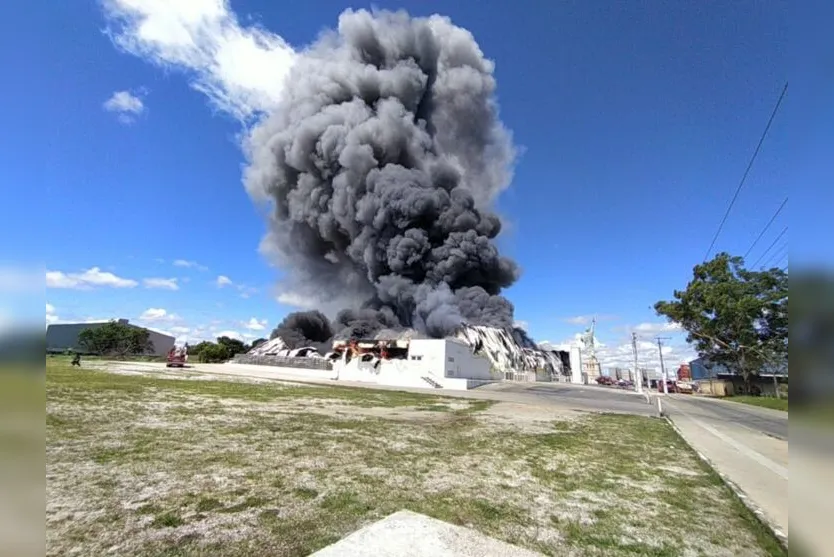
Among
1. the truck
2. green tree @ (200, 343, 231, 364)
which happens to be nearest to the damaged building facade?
the truck

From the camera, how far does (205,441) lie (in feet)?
24.2

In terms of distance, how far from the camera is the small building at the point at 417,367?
37.7 m

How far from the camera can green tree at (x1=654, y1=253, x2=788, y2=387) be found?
35.2m

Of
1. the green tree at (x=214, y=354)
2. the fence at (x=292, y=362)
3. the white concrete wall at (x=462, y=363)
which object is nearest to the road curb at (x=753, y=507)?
the white concrete wall at (x=462, y=363)

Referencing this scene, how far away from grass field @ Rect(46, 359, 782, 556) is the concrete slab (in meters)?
0.26

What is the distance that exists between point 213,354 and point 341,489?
7020cm

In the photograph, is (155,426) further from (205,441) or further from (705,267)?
(705,267)

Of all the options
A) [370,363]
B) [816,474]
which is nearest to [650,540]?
[816,474]

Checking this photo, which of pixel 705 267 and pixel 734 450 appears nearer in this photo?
pixel 734 450

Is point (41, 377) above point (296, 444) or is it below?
above

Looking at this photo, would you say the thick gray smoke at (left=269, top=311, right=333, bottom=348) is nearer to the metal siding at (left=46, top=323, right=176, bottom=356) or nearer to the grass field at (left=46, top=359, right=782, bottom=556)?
the metal siding at (left=46, top=323, right=176, bottom=356)

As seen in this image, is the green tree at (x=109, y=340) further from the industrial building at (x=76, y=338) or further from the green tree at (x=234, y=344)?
the green tree at (x=234, y=344)

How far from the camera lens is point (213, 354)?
66.7 meters

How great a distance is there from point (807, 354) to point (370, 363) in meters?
40.5
